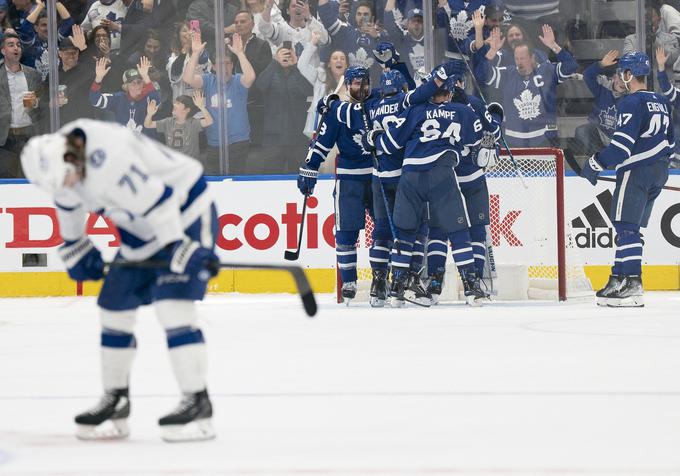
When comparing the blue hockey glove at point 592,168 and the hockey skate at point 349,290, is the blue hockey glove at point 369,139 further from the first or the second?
the blue hockey glove at point 592,168

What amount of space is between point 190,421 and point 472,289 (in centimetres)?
509

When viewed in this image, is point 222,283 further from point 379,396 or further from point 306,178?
point 379,396

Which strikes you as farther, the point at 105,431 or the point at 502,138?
the point at 502,138

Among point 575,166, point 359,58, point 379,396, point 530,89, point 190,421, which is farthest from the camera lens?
point 359,58

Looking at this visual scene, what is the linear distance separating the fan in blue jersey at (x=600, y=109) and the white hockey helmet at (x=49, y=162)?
6.84m

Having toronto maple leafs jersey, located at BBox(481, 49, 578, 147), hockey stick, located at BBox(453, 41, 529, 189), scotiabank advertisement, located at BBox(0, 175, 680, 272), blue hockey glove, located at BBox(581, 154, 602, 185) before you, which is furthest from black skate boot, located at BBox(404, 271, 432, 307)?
toronto maple leafs jersey, located at BBox(481, 49, 578, 147)

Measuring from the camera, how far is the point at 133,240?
371 cm

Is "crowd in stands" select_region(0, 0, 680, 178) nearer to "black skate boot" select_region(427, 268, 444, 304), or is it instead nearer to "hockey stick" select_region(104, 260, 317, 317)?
"black skate boot" select_region(427, 268, 444, 304)

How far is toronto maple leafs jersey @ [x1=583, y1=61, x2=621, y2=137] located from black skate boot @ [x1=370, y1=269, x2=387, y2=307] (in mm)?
2186

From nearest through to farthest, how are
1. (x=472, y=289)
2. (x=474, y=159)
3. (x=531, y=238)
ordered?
(x=472, y=289)
(x=474, y=159)
(x=531, y=238)

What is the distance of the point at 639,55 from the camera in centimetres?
822

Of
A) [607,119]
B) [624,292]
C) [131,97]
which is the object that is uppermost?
[131,97]

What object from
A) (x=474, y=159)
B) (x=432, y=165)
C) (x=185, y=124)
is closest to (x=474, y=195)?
(x=474, y=159)

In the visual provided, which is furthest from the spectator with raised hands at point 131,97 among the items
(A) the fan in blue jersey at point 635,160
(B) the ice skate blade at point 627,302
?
(B) the ice skate blade at point 627,302
